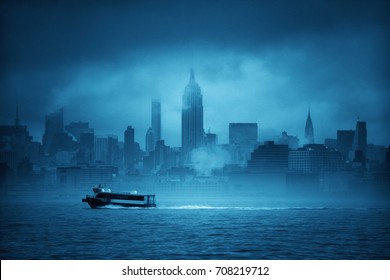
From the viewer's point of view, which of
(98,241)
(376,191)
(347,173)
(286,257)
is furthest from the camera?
(347,173)

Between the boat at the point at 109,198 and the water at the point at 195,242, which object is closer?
the water at the point at 195,242

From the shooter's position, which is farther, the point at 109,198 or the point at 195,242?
the point at 109,198

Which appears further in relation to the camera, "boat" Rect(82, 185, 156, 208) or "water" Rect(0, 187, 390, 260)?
"boat" Rect(82, 185, 156, 208)

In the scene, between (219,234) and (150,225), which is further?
(150,225)

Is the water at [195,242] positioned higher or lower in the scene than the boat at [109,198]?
lower

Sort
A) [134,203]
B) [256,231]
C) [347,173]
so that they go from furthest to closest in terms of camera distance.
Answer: [347,173] → [134,203] → [256,231]

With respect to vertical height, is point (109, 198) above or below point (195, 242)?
above

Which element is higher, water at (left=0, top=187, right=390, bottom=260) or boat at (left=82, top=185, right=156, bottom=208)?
boat at (left=82, top=185, right=156, bottom=208)
